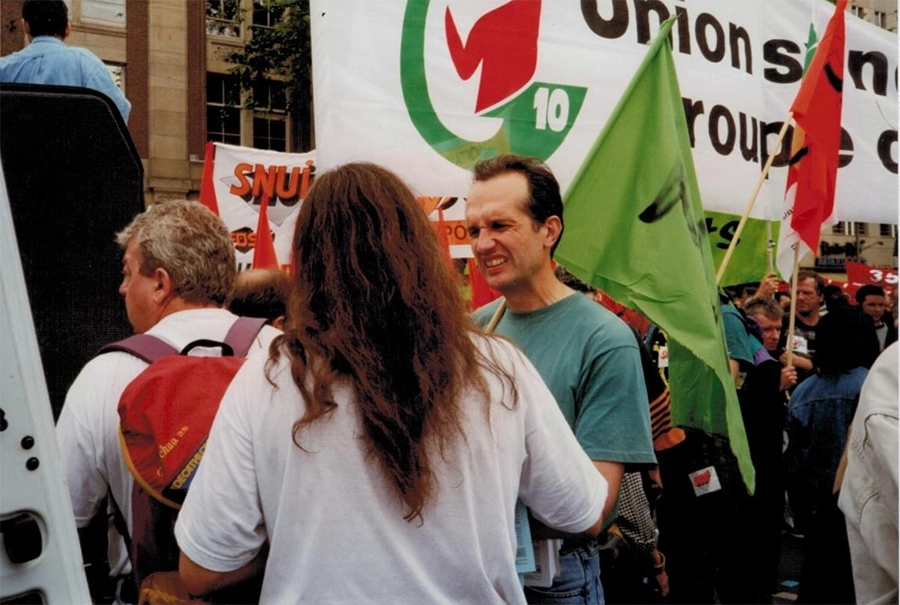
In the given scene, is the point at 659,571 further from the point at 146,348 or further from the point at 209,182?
the point at 209,182

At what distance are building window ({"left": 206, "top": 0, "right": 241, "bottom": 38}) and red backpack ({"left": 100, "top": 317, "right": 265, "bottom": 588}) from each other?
2472 centimetres

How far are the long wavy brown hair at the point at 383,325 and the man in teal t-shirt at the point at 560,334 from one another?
678mm

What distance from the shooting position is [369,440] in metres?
1.68

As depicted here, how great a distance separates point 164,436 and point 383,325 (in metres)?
0.60

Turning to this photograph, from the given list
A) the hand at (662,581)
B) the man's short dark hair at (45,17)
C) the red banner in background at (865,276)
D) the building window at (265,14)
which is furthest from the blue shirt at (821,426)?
the building window at (265,14)

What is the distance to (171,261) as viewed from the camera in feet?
8.18

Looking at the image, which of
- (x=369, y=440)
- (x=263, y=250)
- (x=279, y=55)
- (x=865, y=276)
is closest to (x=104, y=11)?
(x=279, y=55)

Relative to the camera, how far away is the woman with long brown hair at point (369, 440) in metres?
1.68

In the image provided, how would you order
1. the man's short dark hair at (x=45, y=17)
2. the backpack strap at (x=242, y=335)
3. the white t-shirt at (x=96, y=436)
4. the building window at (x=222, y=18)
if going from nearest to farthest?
the white t-shirt at (x=96, y=436) < the backpack strap at (x=242, y=335) < the man's short dark hair at (x=45, y=17) < the building window at (x=222, y=18)

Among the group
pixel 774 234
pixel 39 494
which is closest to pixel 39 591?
pixel 39 494

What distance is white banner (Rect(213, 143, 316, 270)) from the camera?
29.1ft

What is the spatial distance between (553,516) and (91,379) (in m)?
1.14

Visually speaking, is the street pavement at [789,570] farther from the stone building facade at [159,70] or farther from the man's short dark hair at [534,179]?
the stone building facade at [159,70]

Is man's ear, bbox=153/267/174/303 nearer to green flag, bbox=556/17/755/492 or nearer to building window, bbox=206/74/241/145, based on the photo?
green flag, bbox=556/17/755/492
